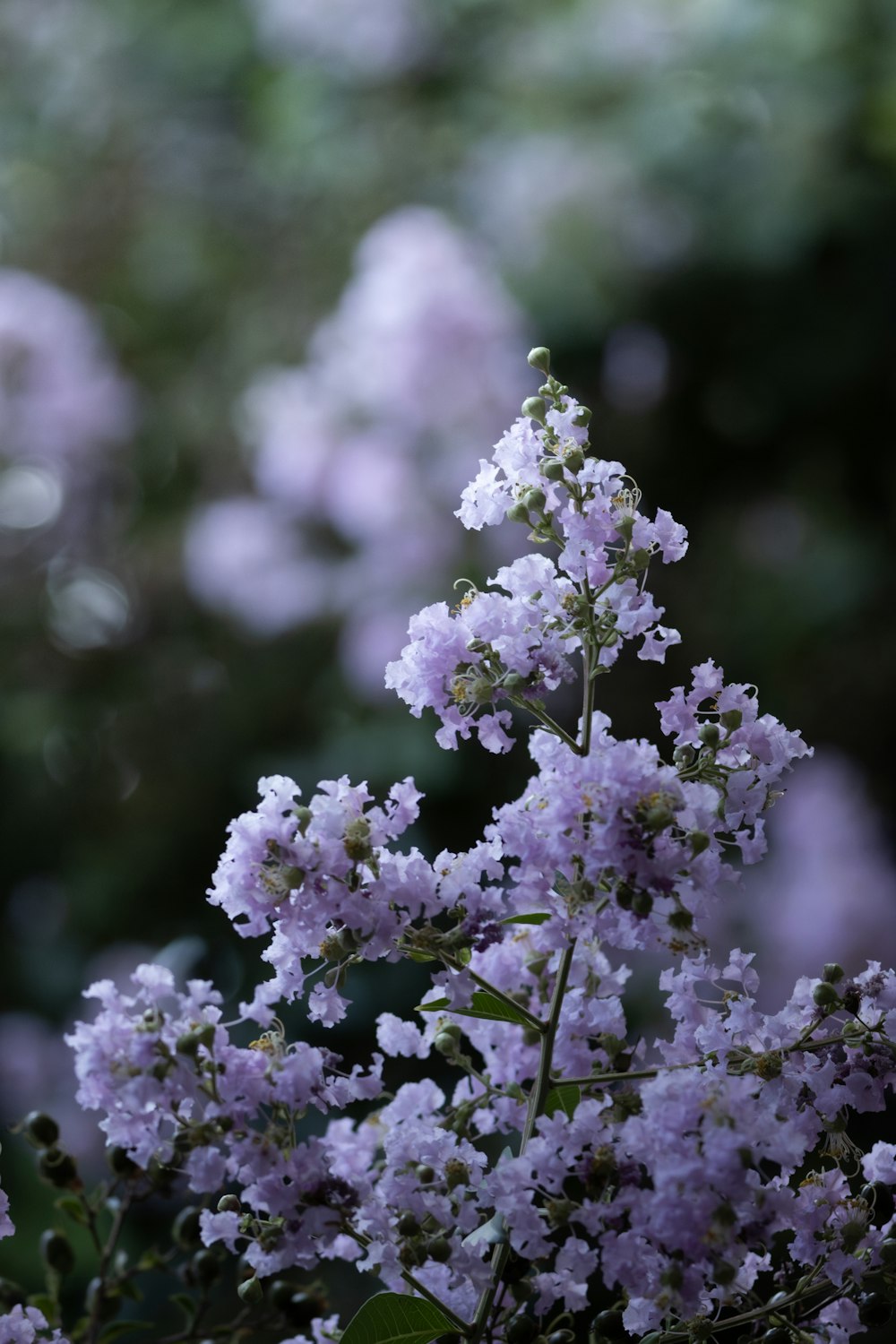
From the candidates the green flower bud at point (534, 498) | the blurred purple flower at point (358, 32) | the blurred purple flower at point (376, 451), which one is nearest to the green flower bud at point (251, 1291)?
the green flower bud at point (534, 498)

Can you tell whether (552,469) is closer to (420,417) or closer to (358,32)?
(420,417)

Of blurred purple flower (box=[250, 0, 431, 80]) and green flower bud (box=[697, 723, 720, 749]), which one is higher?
blurred purple flower (box=[250, 0, 431, 80])

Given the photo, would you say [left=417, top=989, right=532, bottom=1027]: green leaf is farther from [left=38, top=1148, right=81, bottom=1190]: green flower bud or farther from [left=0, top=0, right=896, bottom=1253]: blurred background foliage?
[left=0, top=0, right=896, bottom=1253]: blurred background foliage

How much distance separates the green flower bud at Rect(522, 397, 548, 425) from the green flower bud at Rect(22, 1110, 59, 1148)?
0.87 feet

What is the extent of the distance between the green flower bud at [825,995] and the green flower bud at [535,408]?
20 centimetres

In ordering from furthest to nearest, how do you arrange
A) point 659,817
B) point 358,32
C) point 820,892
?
point 358,32
point 820,892
point 659,817

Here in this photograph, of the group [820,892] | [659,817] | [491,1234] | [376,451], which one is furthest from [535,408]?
[376,451]

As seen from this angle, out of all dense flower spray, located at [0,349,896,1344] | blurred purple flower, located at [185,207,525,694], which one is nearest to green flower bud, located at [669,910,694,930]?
dense flower spray, located at [0,349,896,1344]

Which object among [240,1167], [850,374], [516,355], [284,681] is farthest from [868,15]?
[240,1167]

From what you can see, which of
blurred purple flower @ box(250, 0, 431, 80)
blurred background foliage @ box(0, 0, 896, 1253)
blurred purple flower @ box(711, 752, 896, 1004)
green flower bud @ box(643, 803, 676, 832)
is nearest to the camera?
green flower bud @ box(643, 803, 676, 832)

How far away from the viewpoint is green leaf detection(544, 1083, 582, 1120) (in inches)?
18.7

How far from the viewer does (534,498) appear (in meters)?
0.46

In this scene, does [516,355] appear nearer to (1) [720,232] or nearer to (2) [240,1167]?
(1) [720,232]

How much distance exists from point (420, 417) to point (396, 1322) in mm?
1538
